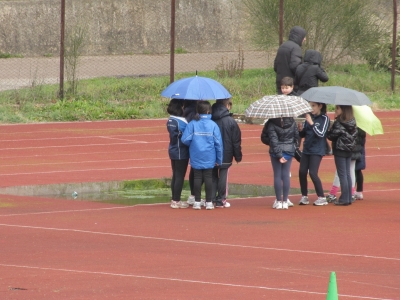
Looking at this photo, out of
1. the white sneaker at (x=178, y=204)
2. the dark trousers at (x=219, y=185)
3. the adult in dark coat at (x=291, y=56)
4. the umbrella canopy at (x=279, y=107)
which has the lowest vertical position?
the white sneaker at (x=178, y=204)

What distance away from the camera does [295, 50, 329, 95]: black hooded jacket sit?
16.4 metres

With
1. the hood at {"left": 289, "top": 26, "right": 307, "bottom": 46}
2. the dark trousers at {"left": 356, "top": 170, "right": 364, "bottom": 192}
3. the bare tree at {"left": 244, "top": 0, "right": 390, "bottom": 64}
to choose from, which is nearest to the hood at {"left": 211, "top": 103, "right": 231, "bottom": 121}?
the dark trousers at {"left": 356, "top": 170, "right": 364, "bottom": 192}

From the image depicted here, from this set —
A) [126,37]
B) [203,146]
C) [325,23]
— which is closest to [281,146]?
[203,146]

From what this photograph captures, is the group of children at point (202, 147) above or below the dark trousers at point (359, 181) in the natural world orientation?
above

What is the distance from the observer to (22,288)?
7.65 m

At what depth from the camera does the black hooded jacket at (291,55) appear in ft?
57.9

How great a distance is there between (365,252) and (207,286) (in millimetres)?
2124

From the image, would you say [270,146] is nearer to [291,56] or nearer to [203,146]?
[203,146]

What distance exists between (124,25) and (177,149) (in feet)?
81.9

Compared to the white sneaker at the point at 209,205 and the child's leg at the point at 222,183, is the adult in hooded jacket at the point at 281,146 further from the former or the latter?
the white sneaker at the point at 209,205

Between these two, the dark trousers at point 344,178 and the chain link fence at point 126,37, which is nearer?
the dark trousers at point 344,178

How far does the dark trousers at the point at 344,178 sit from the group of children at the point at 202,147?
1226 mm

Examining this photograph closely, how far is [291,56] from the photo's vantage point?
17688 mm

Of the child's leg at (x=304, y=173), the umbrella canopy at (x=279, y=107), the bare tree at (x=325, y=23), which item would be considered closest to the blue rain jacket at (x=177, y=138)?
the umbrella canopy at (x=279, y=107)
